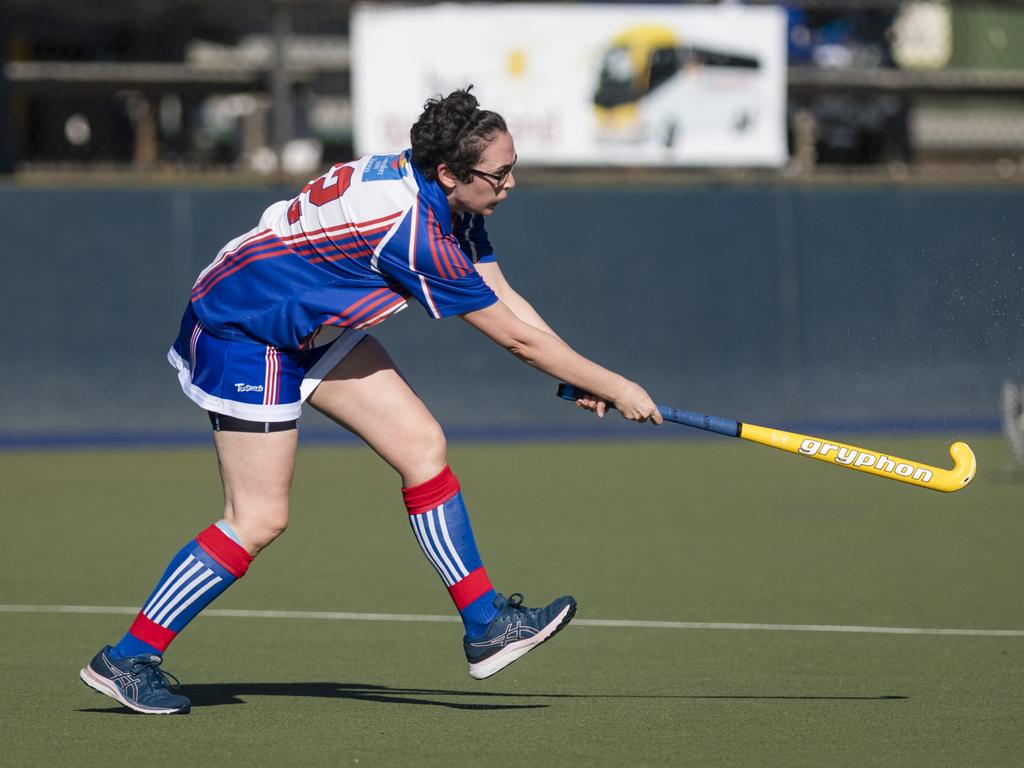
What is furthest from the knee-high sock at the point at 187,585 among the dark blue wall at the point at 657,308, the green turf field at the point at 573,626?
the dark blue wall at the point at 657,308

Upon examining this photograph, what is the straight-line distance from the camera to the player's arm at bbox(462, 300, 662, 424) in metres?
5.40

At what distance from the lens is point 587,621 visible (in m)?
7.21

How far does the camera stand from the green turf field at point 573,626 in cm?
521

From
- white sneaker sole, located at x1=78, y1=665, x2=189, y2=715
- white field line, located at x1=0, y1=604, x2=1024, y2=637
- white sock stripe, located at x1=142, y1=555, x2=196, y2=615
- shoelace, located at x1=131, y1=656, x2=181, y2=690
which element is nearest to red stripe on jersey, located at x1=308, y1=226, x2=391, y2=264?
white sock stripe, located at x1=142, y1=555, x2=196, y2=615

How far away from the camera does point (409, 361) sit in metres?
14.2

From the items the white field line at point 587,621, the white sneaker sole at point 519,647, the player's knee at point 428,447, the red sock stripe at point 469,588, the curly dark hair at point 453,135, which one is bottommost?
the white field line at point 587,621

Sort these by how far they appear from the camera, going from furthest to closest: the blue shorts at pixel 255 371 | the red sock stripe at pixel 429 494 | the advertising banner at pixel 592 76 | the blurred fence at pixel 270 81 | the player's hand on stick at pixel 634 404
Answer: the blurred fence at pixel 270 81, the advertising banner at pixel 592 76, the red sock stripe at pixel 429 494, the blue shorts at pixel 255 371, the player's hand on stick at pixel 634 404

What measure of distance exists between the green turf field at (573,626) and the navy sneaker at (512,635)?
17 cm

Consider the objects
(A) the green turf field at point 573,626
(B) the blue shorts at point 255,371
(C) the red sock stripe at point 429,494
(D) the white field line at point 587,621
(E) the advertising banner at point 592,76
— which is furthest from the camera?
(E) the advertising banner at point 592,76

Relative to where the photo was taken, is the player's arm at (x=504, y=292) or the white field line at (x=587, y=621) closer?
the player's arm at (x=504, y=292)

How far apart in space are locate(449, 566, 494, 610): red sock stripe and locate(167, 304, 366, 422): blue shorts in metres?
0.74

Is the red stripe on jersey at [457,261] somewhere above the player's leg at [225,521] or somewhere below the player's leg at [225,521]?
above

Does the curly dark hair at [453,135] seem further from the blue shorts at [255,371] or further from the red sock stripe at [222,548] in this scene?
the red sock stripe at [222,548]

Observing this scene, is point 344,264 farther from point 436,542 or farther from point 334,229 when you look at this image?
point 436,542
